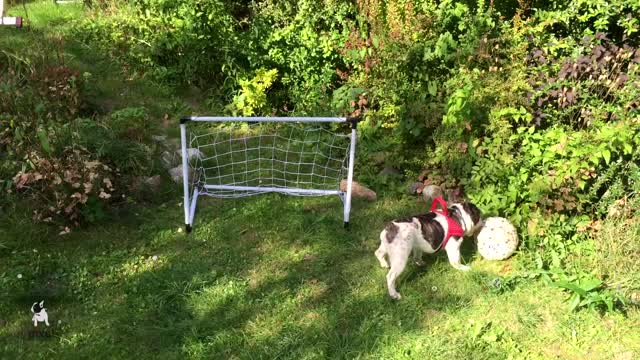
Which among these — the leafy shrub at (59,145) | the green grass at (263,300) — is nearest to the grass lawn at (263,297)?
the green grass at (263,300)

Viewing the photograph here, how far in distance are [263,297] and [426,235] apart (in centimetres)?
125

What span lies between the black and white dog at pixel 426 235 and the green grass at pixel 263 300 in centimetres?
16

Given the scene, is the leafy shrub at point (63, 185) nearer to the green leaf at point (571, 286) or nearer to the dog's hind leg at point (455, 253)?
the dog's hind leg at point (455, 253)

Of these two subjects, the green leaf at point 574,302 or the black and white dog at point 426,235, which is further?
the black and white dog at point 426,235

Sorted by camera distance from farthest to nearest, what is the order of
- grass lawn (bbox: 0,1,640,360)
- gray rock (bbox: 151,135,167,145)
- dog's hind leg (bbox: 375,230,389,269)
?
gray rock (bbox: 151,135,167,145) < dog's hind leg (bbox: 375,230,389,269) < grass lawn (bbox: 0,1,640,360)

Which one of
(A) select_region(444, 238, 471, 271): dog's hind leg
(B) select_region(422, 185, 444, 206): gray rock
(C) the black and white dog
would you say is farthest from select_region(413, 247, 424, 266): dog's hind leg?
(B) select_region(422, 185, 444, 206): gray rock

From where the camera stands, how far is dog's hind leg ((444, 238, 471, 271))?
13.4 ft

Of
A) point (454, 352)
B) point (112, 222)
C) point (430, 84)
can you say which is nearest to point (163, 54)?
point (112, 222)

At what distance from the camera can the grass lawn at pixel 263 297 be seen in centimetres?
341

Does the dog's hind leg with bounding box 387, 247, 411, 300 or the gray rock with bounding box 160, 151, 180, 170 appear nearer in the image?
the dog's hind leg with bounding box 387, 247, 411, 300

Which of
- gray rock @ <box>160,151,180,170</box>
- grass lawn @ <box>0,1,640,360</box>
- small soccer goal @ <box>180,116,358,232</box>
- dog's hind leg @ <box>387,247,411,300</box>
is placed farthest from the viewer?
gray rock @ <box>160,151,180,170</box>

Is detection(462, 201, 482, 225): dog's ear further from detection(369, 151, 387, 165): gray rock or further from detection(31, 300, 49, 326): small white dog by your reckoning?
detection(31, 300, 49, 326): small white dog

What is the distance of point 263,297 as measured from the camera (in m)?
3.85

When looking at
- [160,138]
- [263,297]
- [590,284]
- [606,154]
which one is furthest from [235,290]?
[606,154]
